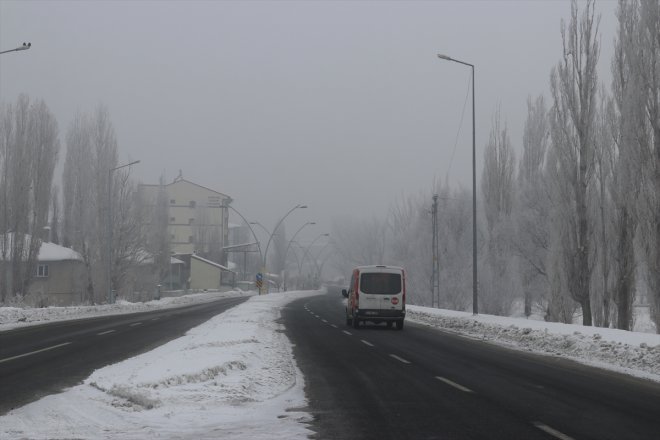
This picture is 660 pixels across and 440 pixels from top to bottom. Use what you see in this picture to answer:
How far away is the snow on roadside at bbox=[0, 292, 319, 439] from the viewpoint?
7.00 m

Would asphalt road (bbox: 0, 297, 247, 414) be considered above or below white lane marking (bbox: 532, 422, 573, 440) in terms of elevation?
below

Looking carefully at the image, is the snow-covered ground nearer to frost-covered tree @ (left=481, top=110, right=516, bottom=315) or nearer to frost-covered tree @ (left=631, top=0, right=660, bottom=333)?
frost-covered tree @ (left=631, top=0, right=660, bottom=333)

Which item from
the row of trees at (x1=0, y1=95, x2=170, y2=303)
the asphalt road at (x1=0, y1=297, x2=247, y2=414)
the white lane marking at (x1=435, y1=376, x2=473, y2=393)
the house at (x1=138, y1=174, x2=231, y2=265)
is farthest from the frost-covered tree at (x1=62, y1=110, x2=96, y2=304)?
the house at (x1=138, y1=174, x2=231, y2=265)

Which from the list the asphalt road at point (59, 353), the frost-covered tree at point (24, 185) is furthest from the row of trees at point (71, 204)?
the asphalt road at point (59, 353)

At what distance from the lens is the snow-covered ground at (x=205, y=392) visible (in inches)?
279

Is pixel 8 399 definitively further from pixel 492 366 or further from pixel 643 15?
pixel 643 15

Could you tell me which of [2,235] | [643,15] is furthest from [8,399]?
[2,235]

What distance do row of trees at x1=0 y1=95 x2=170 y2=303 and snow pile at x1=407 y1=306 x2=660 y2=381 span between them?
88.0 ft

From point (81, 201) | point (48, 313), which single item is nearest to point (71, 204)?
point (81, 201)

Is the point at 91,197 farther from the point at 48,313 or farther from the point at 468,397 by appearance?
the point at 468,397

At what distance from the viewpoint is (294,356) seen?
15.1 meters

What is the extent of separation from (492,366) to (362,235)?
374 feet

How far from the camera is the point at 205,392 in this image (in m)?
9.12

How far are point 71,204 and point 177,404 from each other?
1842 inches
